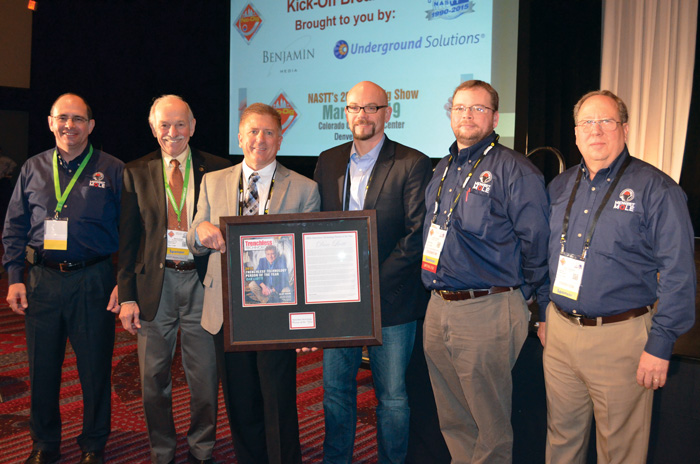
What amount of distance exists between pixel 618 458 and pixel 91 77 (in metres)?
9.58

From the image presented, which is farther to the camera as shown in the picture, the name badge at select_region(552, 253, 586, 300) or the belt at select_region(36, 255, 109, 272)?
the belt at select_region(36, 255, 109, 272)

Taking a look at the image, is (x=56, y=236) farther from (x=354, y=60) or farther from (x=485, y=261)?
(x=354, y=60)

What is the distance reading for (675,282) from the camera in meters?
1.94

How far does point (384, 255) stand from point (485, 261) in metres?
0.45

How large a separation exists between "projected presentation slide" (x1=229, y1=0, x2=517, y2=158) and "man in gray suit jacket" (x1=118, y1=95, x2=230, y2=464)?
2677 mm

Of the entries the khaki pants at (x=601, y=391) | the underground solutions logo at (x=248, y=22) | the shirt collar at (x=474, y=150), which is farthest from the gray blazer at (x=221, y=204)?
the underground solutions logo at (x=248, y=22)

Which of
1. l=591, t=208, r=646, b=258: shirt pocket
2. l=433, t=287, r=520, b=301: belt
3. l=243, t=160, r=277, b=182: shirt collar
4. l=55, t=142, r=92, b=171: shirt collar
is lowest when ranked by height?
l=433, t=287, r=520, b=301: belt

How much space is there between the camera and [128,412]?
12.2 feet

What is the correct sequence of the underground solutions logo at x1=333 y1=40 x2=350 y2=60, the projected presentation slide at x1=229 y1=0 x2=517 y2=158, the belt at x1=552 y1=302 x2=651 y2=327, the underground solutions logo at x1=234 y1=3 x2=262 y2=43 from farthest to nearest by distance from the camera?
the underground solutions logo at x1=234 y1=3 x2=262 y2=43, the underground solutions logo at x1=333 y1=40 x2=350 y2=60, the projected presentation slide at x1=229 y1=0 x2=517 y2=158, the belt at x1=552 y1=302 x2=651 y2=327

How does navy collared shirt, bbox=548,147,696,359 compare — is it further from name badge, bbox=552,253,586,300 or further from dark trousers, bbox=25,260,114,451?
dark trousers, bbox=25,260,114,451

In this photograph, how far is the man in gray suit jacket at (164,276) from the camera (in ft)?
9.11

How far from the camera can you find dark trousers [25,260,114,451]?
2.96 m

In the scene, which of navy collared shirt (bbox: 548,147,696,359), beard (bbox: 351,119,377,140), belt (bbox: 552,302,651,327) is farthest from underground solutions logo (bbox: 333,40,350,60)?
belt (bbox: 552,302,651,327)

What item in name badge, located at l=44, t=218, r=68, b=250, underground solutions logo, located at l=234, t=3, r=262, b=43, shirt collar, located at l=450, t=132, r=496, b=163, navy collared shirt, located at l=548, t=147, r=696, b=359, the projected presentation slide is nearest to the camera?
navy collared shirt, located at l=548, t=147, r=696, b=359
